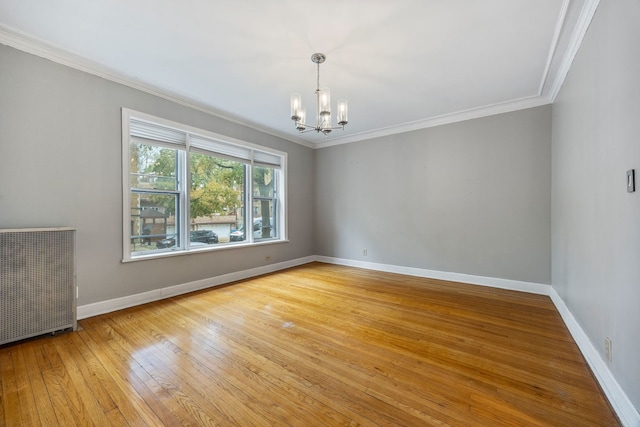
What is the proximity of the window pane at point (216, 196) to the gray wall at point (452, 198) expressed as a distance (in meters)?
2.04

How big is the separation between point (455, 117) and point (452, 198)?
1.32 meters


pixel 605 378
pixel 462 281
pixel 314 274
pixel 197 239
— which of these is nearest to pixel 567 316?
pixel 605 378

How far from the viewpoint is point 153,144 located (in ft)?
11.1

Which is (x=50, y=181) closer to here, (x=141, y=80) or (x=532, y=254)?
(x=141, y=80)

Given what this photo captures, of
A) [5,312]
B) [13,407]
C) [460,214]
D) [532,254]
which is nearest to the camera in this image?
[13,407]

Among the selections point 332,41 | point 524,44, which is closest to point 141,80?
point 332,41

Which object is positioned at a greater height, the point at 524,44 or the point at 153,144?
the point at 524,44

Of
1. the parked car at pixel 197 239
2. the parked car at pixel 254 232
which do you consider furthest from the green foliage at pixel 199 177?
the parked car at pixel 254 232

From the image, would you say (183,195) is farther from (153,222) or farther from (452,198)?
(452,198)

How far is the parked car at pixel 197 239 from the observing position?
141 inches

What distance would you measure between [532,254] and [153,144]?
5425mm

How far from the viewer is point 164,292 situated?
347 centimetres

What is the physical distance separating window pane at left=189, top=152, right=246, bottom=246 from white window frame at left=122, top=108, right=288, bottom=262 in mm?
111

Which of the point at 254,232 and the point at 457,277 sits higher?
the point at 254,232
